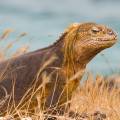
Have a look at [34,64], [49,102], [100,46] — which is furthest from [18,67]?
[100,46]

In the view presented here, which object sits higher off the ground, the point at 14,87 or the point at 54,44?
the point at 54,44

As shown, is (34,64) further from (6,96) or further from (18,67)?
(6,96)

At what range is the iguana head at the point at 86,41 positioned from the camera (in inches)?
301

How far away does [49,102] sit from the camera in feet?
23.8

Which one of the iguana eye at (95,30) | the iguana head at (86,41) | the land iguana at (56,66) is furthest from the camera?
the iguana eye at (95,30)

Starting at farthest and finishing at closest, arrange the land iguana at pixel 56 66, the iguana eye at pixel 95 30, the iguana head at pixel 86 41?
the iguana eye at pixel 95 30 < the iguana head at pixel 86 41 < the land iguana at pixel 56 66

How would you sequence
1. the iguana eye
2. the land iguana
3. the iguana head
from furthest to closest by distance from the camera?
the iguana eye → the iguana head → the land iguana

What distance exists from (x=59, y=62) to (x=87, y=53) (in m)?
0.44

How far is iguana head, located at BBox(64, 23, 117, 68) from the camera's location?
764cm

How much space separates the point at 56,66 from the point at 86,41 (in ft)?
2.12

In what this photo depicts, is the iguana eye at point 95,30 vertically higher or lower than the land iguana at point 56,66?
higher

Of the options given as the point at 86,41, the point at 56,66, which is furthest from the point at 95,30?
the point at 56,66

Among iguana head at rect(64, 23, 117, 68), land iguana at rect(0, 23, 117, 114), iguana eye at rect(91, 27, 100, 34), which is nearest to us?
land iguana at rect(0, 23, 117, 114)

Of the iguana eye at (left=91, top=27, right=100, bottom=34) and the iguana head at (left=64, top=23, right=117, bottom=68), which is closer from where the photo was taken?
the iguana head at (left=64, top=23, right=117, bottom=68)
